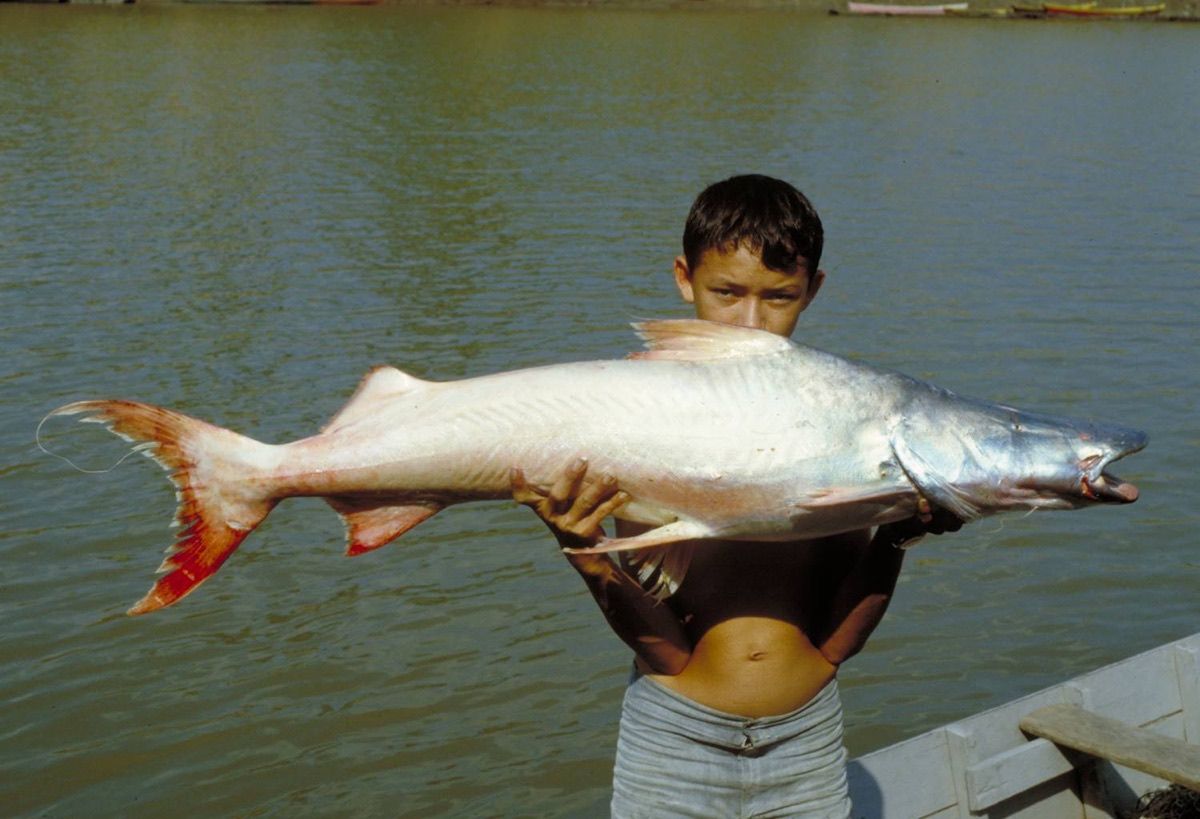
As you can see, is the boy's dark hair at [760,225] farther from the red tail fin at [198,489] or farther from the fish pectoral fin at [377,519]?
the red tail fin at [198,489]

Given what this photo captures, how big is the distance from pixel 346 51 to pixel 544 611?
2375 centimetres

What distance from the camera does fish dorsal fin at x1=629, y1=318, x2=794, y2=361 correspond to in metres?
2.94

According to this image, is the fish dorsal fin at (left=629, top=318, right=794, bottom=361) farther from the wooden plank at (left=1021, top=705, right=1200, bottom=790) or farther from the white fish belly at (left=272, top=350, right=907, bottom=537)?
the wooden plank at (left=1021, top=705, right=1200, bottom=790)

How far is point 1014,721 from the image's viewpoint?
5.04 meters

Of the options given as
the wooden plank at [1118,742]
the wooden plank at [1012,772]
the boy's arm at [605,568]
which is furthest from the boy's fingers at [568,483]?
the wooden plank at [1118,742]

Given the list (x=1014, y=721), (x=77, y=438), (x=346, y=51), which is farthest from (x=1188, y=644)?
(x=346, y=51)

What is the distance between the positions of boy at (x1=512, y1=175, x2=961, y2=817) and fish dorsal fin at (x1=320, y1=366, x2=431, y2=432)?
59 centimetres

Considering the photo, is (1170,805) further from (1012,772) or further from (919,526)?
(919,526)

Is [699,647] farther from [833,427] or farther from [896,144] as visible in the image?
[896,144]

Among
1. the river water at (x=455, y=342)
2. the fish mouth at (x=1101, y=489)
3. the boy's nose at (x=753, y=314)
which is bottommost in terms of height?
the river water at (x=455, y=342)

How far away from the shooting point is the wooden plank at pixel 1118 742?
4590 millimetres

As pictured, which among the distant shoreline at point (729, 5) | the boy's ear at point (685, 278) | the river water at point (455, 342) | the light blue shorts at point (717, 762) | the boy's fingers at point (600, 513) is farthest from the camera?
the distant shoreline at point (729, 5)

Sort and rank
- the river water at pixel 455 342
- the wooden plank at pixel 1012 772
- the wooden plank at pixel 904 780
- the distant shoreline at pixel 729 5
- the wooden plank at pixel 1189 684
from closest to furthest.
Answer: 1. the wooden plank at pixel 904 780
2. the wooden plank at pixel 1012 772
3. the wooden plank at pixel 1189 684
4. the river water at pixel 455 342
5. the distant shoreline at pixel 729 5

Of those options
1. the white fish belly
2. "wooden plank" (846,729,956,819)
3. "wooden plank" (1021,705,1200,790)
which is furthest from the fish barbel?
"wooden plank" (1021,705,1200,790)
